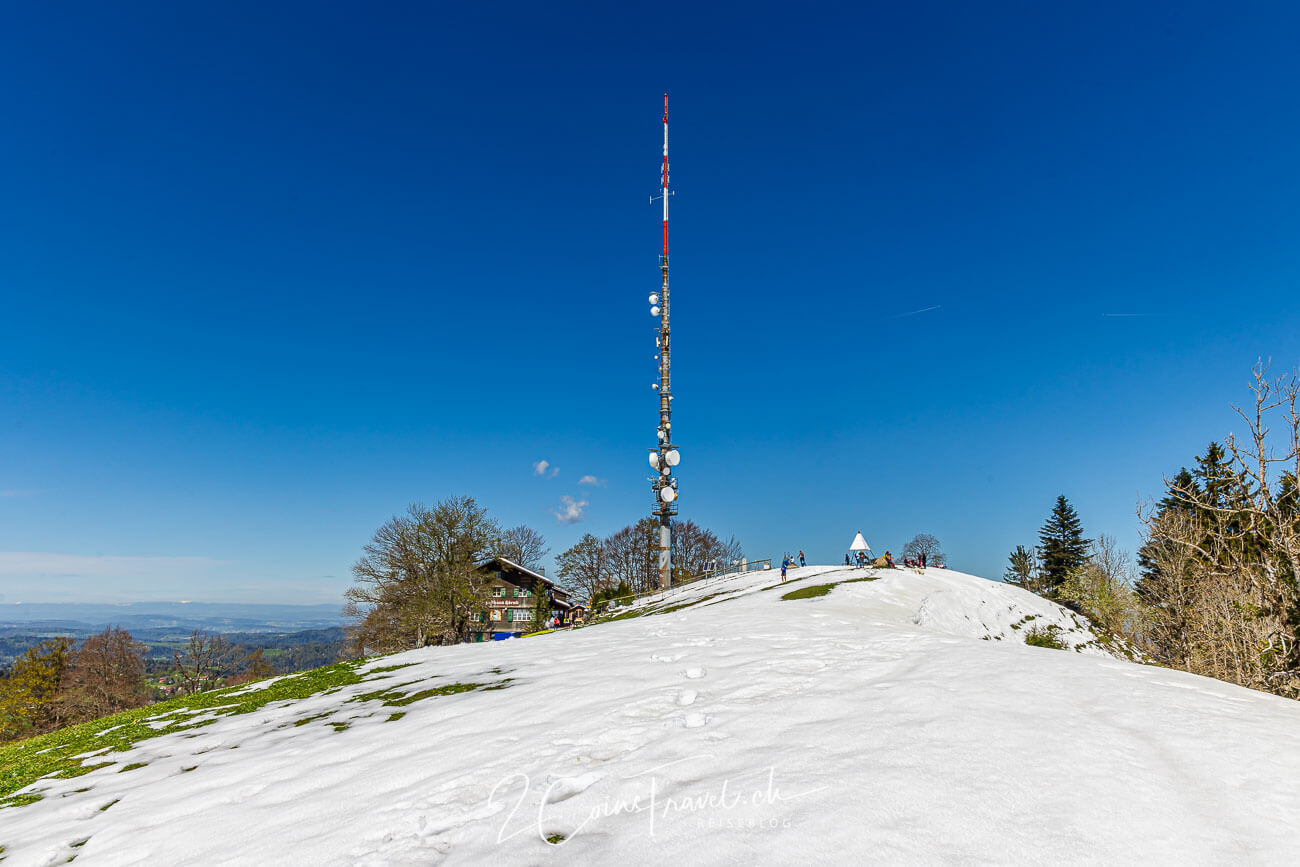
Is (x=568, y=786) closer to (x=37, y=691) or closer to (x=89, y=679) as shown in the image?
(x=37, y=691)

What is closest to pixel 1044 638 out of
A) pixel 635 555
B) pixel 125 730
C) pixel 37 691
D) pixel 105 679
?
pixel 125 730

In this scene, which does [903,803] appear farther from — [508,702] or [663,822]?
[508,702]

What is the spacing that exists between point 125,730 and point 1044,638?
3096cm

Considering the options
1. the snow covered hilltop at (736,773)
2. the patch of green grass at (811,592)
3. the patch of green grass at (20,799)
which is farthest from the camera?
the patch of green grass at (811,592)

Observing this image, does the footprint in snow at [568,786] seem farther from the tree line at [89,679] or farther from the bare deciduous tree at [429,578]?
the tree line at [89,679]

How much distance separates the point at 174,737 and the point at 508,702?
21.1ft

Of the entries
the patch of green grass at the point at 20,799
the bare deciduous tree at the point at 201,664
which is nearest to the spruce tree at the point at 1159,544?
the patch of green grass at the point at 20,799

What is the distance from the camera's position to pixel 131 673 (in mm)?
55469

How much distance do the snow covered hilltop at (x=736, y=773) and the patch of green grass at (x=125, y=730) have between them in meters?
0.55

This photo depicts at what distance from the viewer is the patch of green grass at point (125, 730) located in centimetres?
890

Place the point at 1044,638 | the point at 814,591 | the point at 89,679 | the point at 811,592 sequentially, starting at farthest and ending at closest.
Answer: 1. the point at 89,679
2. the point at 1044,638
3. the point at 814,591
4. the point at 811,592

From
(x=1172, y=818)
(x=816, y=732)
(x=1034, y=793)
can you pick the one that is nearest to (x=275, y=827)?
(x=816, y=732)

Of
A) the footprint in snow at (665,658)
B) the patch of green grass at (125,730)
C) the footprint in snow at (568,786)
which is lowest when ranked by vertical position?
the patch of green grass at (125,730)

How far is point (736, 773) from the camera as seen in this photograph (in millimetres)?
5246
